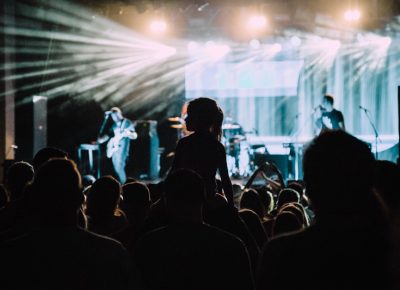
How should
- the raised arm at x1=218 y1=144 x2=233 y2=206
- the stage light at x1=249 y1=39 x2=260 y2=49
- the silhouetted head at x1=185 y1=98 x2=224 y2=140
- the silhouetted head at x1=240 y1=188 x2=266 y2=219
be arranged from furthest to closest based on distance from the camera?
1. the stage light at x1=249 y1=39 x2=260 y2=49
2. the silhouetted head at x1=240 y1=188 x2=266 y2=219
3. the silhouetted head at x1=185 y1=98 x2=224 y2=140
4. the raised arm at x1=218 y1=144 x2=233 y2=206

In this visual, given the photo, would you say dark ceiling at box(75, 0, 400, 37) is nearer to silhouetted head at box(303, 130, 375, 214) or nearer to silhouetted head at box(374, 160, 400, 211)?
silhouetted head at box(374, 160, 400, 211)

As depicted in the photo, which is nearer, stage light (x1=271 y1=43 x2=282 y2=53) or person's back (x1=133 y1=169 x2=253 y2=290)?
person's back (x1=133 y1=169 x2=253 y2=290)

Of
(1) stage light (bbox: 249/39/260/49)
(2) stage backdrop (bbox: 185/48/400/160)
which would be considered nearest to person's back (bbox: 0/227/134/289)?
(2) stage backdrop (bbox: 185/48/400/160)

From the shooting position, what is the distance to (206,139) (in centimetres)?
358

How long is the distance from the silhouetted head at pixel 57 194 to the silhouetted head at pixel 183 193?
43 cm

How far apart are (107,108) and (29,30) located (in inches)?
128

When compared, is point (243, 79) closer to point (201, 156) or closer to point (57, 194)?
point (201, 156)

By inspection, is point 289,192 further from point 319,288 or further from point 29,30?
point 29,30

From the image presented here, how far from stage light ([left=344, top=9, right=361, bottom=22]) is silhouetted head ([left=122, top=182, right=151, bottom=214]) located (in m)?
10.7

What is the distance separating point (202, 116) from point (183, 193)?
1.47 m

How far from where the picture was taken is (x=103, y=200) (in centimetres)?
301

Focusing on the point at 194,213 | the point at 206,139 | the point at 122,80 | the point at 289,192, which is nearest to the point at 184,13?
the point at 122,80

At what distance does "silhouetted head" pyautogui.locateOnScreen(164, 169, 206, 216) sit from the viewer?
2164mm

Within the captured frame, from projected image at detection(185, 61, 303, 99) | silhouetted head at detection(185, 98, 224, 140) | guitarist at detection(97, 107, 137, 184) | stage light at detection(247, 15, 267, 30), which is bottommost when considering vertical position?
guitarist at detection(97, 107, 137, 184)
